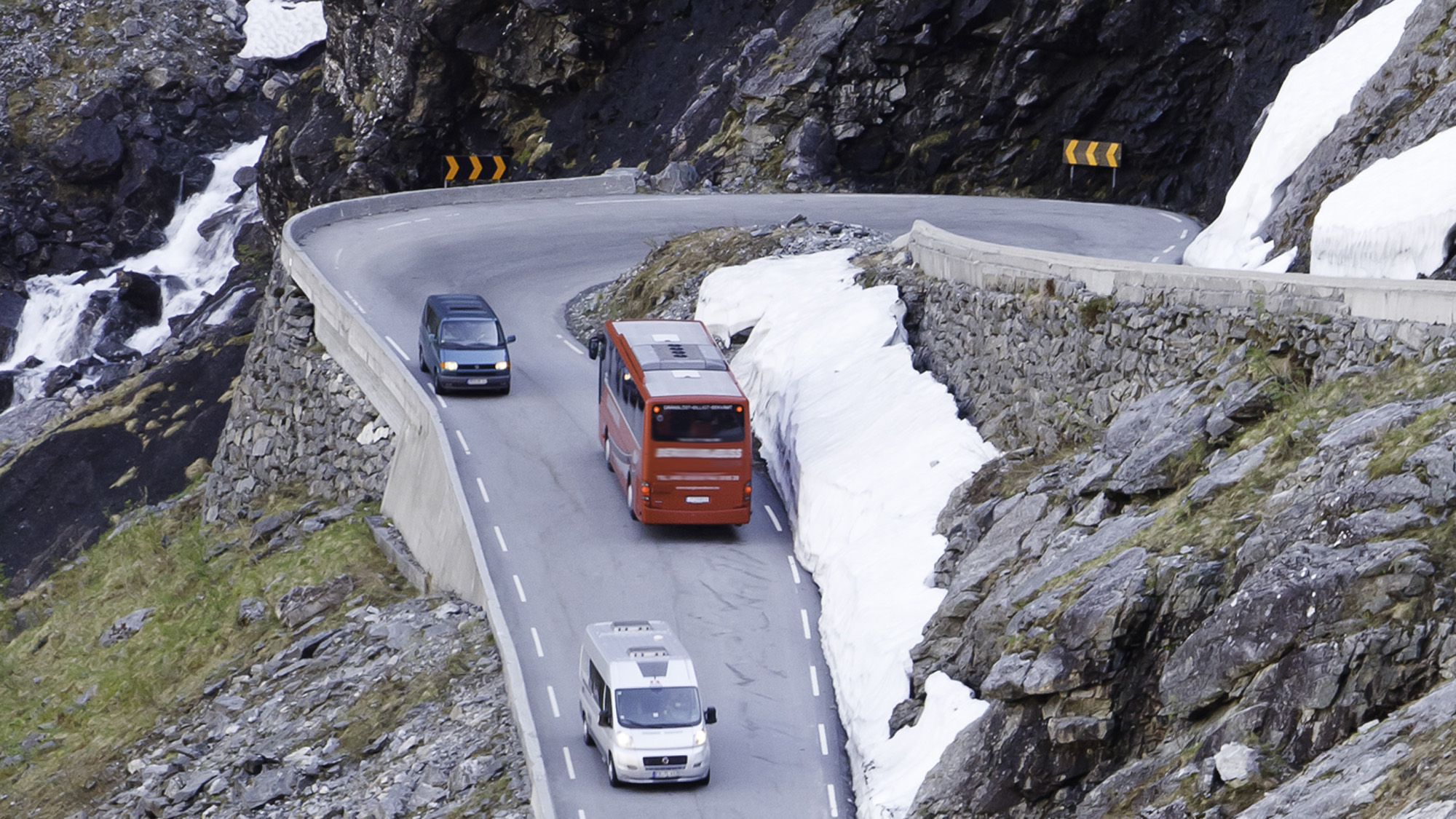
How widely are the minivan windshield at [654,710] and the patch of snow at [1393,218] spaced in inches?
438

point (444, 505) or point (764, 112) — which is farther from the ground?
point (764, 112)

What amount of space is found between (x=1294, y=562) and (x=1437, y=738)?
2842mm

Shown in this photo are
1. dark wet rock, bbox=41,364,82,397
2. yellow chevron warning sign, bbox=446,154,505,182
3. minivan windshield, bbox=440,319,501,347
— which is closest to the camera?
minivan windshield, bbox=440,319,501,347

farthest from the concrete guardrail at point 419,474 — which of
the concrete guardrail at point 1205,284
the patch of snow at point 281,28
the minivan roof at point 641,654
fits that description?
the patch of snow at point 281,28

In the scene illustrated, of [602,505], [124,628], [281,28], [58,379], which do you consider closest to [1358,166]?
[602,505]

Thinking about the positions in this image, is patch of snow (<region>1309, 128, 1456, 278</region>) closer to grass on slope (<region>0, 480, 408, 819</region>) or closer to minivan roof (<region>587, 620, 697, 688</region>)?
minivan roof (<region>587, 620, 697, 688</region>)

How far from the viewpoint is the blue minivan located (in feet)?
102

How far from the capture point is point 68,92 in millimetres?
73875

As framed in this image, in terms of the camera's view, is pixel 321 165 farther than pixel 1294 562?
Yes

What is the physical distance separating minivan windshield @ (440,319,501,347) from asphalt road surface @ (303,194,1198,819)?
125cm

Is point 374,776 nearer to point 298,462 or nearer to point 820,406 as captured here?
point 820,406

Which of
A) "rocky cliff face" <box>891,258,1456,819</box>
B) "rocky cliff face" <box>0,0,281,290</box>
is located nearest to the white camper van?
"rocky cliff face" <box>891,258,1456,819</box>

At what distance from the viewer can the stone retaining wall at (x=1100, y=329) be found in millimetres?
15781

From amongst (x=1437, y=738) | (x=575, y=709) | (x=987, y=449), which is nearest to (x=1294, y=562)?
(x=1437, y=738)
